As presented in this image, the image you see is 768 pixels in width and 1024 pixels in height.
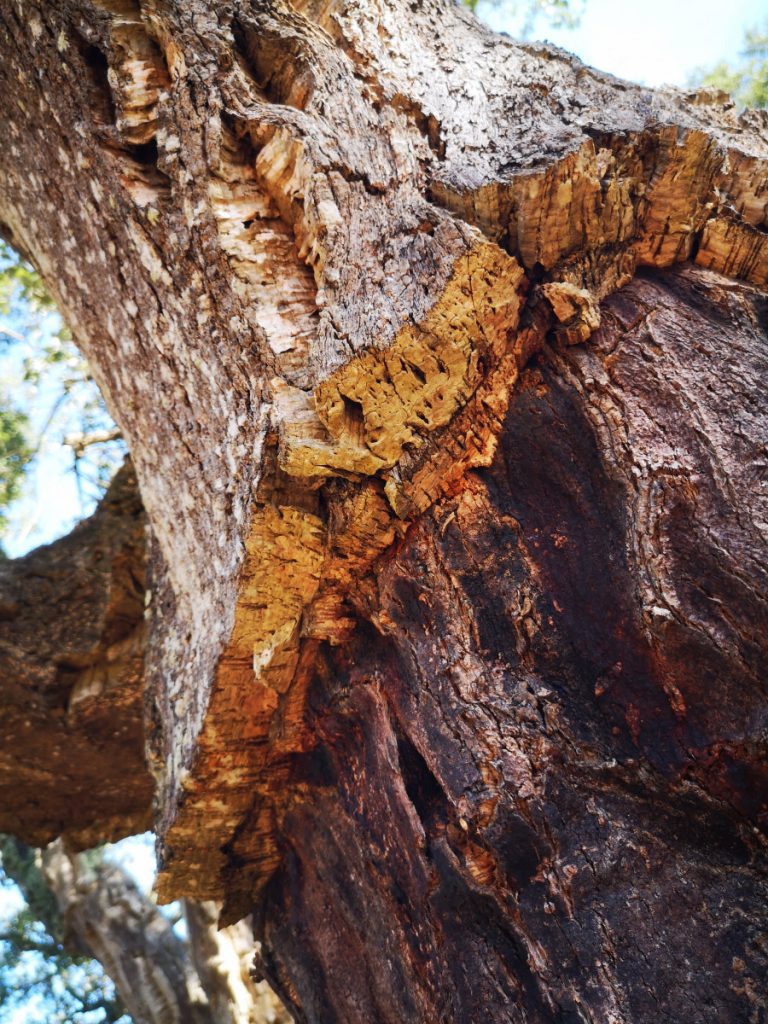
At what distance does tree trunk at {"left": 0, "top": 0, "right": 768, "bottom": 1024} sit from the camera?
1.69 metres

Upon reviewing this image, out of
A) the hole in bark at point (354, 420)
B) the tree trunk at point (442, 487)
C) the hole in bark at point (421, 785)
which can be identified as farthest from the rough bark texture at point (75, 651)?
the hole in bark at point (354, 420)

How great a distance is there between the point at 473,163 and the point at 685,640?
1.51m

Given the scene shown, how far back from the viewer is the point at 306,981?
2.63 m

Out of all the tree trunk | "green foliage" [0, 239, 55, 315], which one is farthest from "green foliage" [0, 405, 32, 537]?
the tree trunk

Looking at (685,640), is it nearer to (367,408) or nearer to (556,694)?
(556,694)

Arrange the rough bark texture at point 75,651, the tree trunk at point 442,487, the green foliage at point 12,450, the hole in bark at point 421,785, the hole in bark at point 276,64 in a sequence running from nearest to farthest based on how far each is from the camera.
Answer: the tree trunk at point 442,487, the hole in bark at point 421,785, the hole in bark at point 276,64, the rough bark texture at point 75,651, the green foliage at point 12,450

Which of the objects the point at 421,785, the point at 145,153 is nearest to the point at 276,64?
the point at 145,153

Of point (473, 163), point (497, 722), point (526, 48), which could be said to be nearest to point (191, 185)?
point (473, 163)

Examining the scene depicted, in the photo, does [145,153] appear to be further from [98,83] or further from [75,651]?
[75,651]

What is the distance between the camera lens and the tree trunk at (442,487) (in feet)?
5.56

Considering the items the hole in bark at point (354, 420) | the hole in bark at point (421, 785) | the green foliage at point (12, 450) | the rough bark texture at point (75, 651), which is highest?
the green foliage at point (12, 450)

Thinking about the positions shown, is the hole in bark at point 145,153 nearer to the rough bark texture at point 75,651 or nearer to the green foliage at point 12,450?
the rough bark texture at point 75,651

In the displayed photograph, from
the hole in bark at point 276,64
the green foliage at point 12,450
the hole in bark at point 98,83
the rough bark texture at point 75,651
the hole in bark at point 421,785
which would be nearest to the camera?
the hole in bark at point 421,785

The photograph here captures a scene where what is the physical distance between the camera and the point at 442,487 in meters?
2.02
